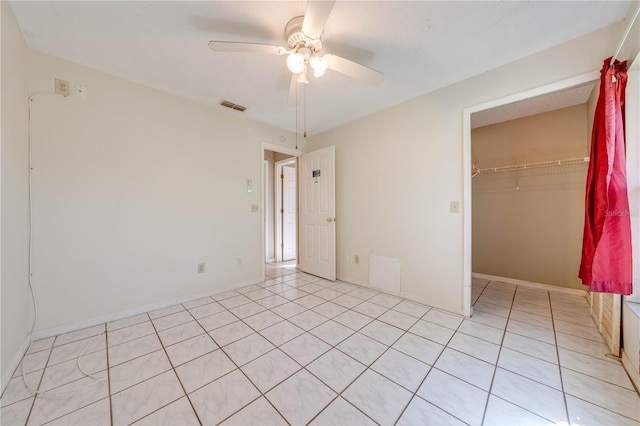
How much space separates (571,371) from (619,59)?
7.44 feet

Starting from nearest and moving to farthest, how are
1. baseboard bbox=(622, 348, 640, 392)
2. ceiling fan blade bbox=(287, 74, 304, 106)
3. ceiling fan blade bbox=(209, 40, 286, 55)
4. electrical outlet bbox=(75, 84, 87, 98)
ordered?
baseboard bbox=(622, 348, 640, 392), ceiling fan blade bbox=(209, 40, 286, 55), ceiling fan blade bbox=(287, 74, 304, 106), electrical outlet bbox=(75, 84, 87, 98)

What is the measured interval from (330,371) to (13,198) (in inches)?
100

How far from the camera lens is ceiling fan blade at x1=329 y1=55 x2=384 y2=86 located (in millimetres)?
1665

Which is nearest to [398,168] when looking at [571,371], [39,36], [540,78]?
[540,78]

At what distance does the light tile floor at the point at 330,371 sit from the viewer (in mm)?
1233

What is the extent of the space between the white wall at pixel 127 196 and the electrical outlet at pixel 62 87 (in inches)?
1.9

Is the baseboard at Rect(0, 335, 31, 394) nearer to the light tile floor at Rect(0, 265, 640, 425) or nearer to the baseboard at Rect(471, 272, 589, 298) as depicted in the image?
the light tile floor at Rect(0, 265, 640, 425)

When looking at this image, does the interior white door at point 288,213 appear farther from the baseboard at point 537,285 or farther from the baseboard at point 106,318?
the baseboard at point 537,285

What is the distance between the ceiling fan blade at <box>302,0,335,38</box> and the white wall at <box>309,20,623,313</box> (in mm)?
1569

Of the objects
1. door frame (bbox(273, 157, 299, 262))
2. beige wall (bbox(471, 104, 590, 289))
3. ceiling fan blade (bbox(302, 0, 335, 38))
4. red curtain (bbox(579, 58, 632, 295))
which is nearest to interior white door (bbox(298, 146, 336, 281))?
door frame (bbox(273, 157, 299, 262))

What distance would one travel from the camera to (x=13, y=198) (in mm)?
1585

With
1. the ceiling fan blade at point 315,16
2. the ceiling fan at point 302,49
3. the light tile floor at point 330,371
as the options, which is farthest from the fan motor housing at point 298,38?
the light tile floor at point 330,371

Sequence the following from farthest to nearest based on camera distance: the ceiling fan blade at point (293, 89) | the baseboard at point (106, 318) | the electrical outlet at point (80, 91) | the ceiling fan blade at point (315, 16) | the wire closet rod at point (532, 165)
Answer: the wire closet rod at point (532, 165) → the electrical outlet at point (80, 91) → the baseboard at point (106, 318) → the ceiling fan blade at point (293, 89) → the ceiling fan blade at point (315, 16)

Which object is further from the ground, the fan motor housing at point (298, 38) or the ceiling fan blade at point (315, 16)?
the fan motor housing at point (298, 38)
